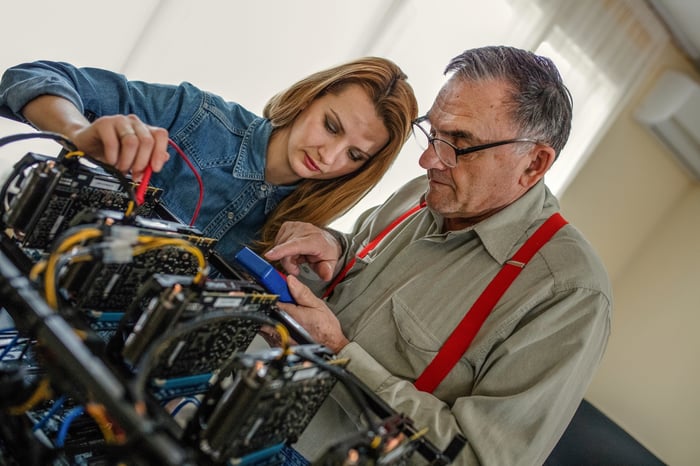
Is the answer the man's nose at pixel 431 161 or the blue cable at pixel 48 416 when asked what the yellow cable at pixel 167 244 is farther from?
the man's nose at pixel 431 161

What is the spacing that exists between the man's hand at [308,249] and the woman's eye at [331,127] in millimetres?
261

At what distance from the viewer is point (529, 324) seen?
108 cm

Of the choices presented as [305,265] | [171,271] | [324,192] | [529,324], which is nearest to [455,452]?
[529,324]

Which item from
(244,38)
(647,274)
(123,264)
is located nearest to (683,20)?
(647,274)

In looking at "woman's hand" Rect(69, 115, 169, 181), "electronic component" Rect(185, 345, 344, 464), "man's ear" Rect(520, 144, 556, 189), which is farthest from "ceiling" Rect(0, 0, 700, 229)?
"man's ear" Rect(520, 144, 556, 189)

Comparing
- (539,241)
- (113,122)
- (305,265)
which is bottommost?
(305,265)

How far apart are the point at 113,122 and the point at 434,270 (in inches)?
29.4

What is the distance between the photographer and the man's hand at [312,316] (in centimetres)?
108

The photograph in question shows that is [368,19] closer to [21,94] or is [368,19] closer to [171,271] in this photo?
[21,94]

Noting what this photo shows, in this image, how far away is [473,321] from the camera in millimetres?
1150

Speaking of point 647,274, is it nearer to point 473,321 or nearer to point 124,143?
point 473,321

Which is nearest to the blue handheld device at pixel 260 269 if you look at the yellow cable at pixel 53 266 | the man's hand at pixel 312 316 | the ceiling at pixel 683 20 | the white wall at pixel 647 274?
the man's hand at pixel 312 316

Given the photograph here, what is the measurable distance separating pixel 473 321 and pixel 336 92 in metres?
0.73

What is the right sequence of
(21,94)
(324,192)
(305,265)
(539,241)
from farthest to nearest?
(324,192), (305,265), (539,241), (21,94)
